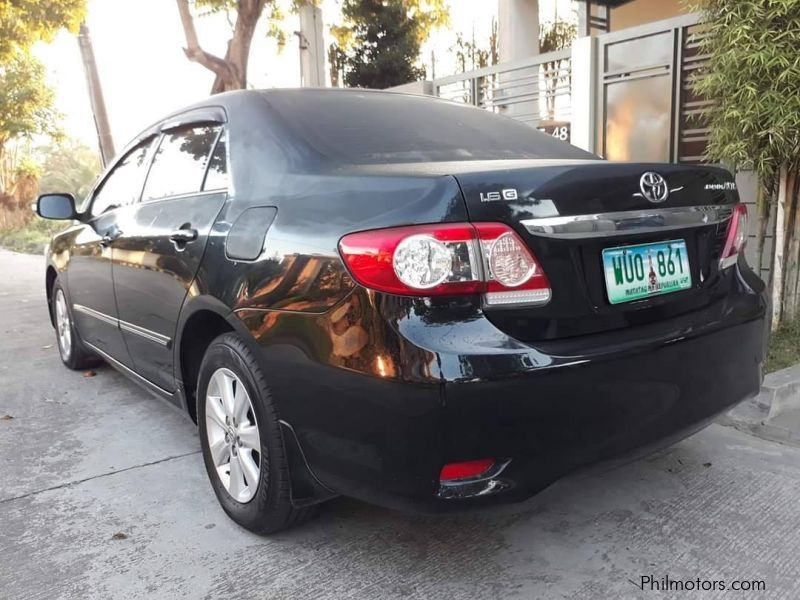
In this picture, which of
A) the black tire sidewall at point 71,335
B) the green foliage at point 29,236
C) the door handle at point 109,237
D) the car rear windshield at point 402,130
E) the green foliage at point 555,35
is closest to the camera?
the car rear windshield at point 402,130

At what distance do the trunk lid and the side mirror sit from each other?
2.84m

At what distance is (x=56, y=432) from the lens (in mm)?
3488

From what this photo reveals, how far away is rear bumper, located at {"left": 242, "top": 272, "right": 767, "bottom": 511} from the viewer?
1.68 meters

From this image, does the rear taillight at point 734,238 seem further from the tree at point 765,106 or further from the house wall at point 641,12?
the house wall at point 641,12

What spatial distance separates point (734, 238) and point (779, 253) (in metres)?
2.25

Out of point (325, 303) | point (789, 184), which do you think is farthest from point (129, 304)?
point (789, 184)

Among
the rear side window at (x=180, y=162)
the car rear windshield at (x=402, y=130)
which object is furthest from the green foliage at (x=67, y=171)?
the car rear windshield at (x=402, y=130)

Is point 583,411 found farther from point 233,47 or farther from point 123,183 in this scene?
point 233,47

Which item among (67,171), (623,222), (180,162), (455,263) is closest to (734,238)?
(623,222)

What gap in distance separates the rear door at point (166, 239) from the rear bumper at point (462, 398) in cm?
80

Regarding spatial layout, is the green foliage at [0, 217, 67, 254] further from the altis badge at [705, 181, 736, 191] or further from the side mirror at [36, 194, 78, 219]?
the altis badge at [705, 181, 736, 191]

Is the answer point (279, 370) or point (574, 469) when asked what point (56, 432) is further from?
point (574, 469)

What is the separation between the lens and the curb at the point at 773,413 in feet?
10.5

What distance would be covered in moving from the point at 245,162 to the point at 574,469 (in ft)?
4.89
